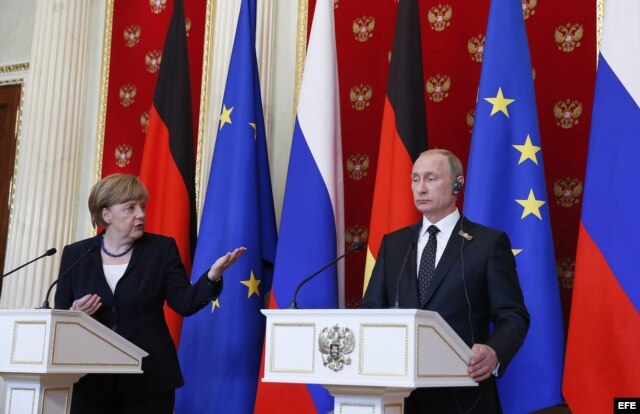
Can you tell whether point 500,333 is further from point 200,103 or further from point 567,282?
point 200,103

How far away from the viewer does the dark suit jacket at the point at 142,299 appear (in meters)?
3.46

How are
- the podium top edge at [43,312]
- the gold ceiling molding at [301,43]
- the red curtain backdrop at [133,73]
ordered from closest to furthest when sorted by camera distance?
1. the podium top edge at [43,312]
2. the gold ceiling molding at [301,43]
3. the red curtain backdrop at [133,73]

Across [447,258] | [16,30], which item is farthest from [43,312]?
[16,30]

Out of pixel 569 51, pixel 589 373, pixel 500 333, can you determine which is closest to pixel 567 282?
pixel 589 373

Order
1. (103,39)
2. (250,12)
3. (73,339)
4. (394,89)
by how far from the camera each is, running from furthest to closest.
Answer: (103,39) < (250,12) < (394,89) < (73,339)

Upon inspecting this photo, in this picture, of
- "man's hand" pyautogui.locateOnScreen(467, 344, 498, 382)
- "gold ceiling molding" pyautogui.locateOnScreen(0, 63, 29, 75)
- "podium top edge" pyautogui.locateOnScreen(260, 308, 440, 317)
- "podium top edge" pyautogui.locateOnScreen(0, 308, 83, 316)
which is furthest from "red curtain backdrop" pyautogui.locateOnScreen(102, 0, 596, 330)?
"podium top edge" pyautogui.locateOnScreen(260, 308, 440, 317)

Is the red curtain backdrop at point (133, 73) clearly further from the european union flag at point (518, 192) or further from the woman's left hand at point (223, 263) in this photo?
the woman's left hand at point (223, 263)

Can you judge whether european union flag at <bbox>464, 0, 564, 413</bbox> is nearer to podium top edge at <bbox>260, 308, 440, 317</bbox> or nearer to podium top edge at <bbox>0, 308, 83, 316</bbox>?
podium top edge at <bbox>260, 308, 440, 317</bbox>

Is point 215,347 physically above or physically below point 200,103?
below

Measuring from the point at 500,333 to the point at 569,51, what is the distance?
2305mm

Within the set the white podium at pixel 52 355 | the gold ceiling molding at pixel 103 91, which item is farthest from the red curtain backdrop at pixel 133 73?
the white podium at pixel 52 355

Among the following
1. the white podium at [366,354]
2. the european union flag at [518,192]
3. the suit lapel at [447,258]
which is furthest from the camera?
the european union flag at [518,192]

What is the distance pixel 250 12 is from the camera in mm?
4992

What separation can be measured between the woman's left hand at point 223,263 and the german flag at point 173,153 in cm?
144
